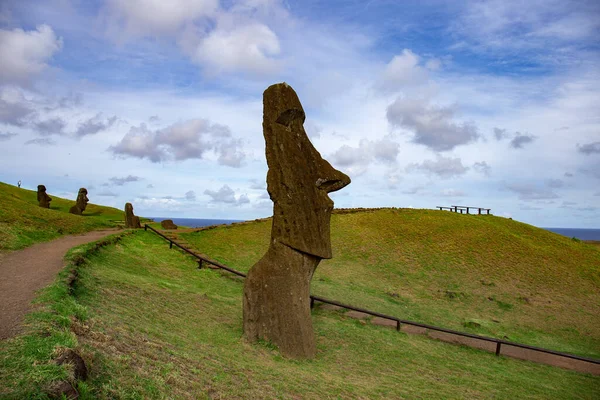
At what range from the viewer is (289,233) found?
35.7 feet

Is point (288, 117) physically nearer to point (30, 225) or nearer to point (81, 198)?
point (30, 225)

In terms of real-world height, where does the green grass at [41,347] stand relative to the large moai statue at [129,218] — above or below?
below

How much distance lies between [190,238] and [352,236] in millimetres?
10686

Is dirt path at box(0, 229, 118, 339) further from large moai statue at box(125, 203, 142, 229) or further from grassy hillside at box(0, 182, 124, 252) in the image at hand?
large moai statue at box(125, 203, 142, 229)

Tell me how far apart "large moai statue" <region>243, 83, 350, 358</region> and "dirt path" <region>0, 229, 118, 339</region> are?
16.3 ft

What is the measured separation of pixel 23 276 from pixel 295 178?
26.2 ft

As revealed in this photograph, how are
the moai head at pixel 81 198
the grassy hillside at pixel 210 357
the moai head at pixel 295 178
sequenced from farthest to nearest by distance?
the moai head at pixel 81 198 → the moai head at pixel 295 178 → the grassy hillside at pixel 210 357

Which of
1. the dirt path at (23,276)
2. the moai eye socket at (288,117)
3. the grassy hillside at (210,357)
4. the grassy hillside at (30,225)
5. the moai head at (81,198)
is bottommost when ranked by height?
the grassy hillside at (210,357)

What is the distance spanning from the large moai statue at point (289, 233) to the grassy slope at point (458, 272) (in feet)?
26.0

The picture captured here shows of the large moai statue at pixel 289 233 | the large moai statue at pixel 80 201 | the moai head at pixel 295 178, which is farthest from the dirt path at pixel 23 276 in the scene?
the large moai statue at pixel 80 201

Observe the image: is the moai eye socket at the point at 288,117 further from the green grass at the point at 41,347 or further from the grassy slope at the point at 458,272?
the grassy slope at the point at 458,272

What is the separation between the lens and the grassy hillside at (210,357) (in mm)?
5867


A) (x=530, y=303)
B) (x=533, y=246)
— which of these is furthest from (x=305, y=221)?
(x=533, y=246)

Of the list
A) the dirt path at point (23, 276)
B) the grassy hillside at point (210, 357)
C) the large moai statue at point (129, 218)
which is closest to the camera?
the grassy hillside at point (210, 357)
